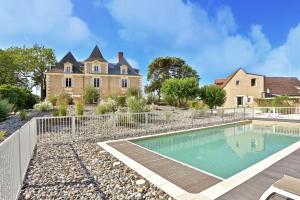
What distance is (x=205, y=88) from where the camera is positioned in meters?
18.2

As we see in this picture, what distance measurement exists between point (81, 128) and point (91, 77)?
18.4 meters

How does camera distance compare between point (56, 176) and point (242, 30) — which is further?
point (242, 30)

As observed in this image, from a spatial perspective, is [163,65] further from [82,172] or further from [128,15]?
[82,172]

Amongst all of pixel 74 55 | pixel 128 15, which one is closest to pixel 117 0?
pixel 128 15

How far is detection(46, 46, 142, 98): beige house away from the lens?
24.8m

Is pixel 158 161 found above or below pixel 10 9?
below

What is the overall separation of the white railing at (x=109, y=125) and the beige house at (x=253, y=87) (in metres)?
17.2

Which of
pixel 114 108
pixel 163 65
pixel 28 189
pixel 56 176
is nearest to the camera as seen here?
pixel 28 189

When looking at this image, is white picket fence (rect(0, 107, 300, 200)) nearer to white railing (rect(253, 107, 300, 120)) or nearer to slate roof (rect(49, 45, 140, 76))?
white railing (rect(253, 107, 300, 120))

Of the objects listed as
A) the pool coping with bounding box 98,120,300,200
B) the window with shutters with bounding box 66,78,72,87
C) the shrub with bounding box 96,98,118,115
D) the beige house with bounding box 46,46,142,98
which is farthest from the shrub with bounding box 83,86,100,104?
the pool coping with bounding box 98,120,300,200

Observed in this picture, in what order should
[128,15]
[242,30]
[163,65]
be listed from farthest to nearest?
[163,65] < [242,30] < [128,15]

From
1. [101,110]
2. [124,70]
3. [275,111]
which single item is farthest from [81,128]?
[124,70]

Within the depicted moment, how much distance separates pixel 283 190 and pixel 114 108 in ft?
37.5

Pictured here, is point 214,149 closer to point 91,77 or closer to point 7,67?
point 91,77
